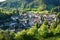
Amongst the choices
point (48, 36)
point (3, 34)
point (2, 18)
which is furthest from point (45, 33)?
point (2, 18)

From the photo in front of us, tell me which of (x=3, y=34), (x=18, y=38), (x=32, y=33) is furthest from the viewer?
(x=32, y=33)

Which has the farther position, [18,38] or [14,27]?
[14,27]

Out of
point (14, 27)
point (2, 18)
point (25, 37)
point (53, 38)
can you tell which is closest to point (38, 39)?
point (25, 37)

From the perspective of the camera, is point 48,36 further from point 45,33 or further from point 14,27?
point 14,27

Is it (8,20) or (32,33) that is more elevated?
(32,33)

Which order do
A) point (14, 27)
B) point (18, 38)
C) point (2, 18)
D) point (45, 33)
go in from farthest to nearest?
point (2, 18) → point (14, 27) → point (45, 33) → point (18, 38)

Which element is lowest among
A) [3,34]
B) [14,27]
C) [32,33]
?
[14,27]

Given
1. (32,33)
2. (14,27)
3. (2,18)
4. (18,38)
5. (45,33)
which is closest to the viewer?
(18,38)

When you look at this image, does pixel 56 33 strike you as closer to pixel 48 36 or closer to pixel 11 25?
pixel 48 36

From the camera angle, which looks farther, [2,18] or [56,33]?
[2,18]
